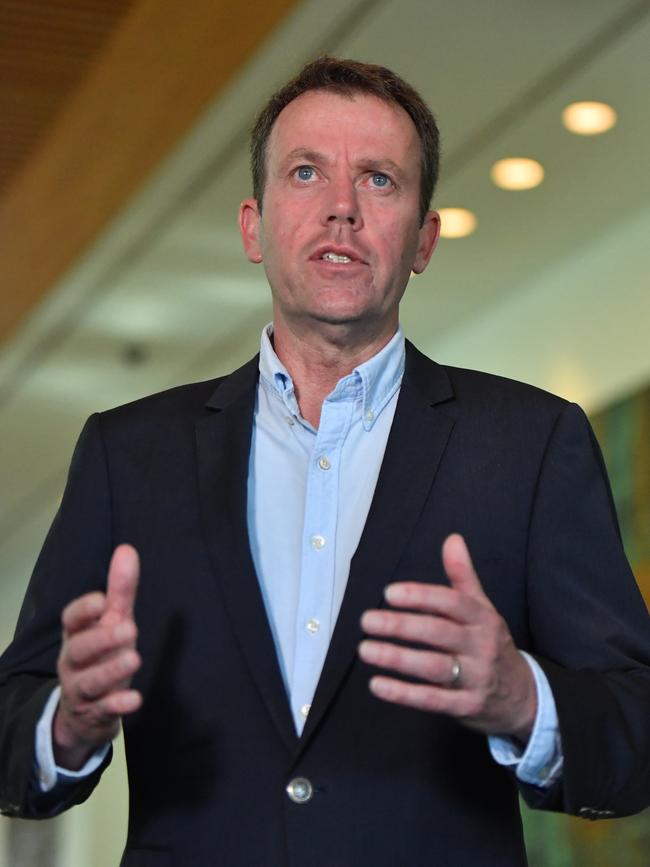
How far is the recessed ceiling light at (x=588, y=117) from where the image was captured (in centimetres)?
521

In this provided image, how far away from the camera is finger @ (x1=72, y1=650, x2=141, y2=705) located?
1459 mm

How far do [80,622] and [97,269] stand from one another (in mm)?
5215

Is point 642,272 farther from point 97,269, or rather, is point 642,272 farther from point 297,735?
point 297,735

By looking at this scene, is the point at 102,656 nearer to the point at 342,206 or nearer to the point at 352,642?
the point at 352,642

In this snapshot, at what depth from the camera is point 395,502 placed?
1.83 meters

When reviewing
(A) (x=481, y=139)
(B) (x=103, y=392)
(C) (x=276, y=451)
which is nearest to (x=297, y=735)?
(C) (x=276, y=451)

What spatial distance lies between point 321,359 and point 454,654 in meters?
0.66

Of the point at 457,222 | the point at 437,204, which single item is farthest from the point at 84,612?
the point at 457,222

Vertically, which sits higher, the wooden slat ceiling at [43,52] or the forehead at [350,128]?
the wooden slat ceiling at [43,52]

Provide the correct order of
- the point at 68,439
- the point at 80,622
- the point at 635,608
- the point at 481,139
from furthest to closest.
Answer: the point at 68,439 < the point at 481,139 < the point at 635,608 < the point at 80,622

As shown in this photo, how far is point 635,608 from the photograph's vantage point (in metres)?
1.83

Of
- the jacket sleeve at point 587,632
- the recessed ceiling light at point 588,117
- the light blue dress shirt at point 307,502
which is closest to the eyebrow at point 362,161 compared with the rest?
the light blue dress shirt at point 307,502

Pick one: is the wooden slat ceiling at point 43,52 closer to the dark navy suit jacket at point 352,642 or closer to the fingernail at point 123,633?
the dark navy suit jacket at point 352,642

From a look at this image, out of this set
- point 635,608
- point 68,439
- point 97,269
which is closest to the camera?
point 635,608
